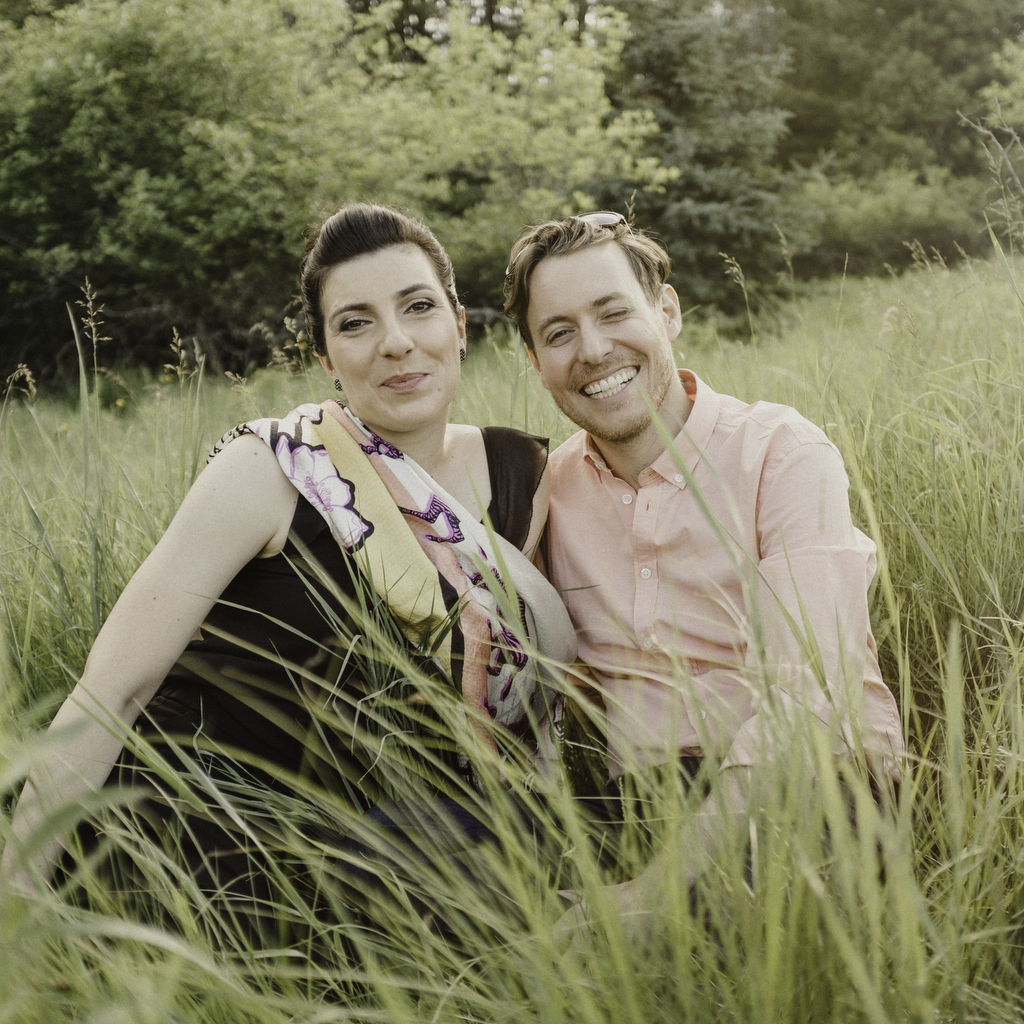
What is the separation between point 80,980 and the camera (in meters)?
0.94

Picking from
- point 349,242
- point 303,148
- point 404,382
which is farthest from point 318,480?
point 303,148

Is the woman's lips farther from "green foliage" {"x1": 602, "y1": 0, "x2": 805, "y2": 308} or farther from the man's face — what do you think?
"green foliage" {"x1": 602, "y1": 0, "x2": 805, "y2": 308}

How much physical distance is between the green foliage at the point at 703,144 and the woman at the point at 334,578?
935 centimetres

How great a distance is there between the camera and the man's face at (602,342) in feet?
6.76

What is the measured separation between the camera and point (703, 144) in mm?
11094

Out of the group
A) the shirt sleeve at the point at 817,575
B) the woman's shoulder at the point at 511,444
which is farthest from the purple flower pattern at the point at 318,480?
the shirt sleeve at the point at 817,575

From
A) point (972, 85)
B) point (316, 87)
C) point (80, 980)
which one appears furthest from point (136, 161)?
point (972, 85)

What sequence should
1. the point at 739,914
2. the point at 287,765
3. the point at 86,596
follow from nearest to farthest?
the point at 739,914 → the point at 287,765 → the point at 86,596

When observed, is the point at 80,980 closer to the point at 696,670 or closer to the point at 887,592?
the point at 887,592

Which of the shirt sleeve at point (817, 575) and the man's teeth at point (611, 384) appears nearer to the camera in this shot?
the shirt sleeve at point (817, 575)

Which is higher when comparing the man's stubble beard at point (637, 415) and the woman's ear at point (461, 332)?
the woman's ear at point (461, 332)

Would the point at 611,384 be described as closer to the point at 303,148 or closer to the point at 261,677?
the point at 261,677

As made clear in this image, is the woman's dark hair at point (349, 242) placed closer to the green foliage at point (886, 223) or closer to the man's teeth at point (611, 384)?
the man's teeth at point (611, 384)

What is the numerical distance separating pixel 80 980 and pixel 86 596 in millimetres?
1376
